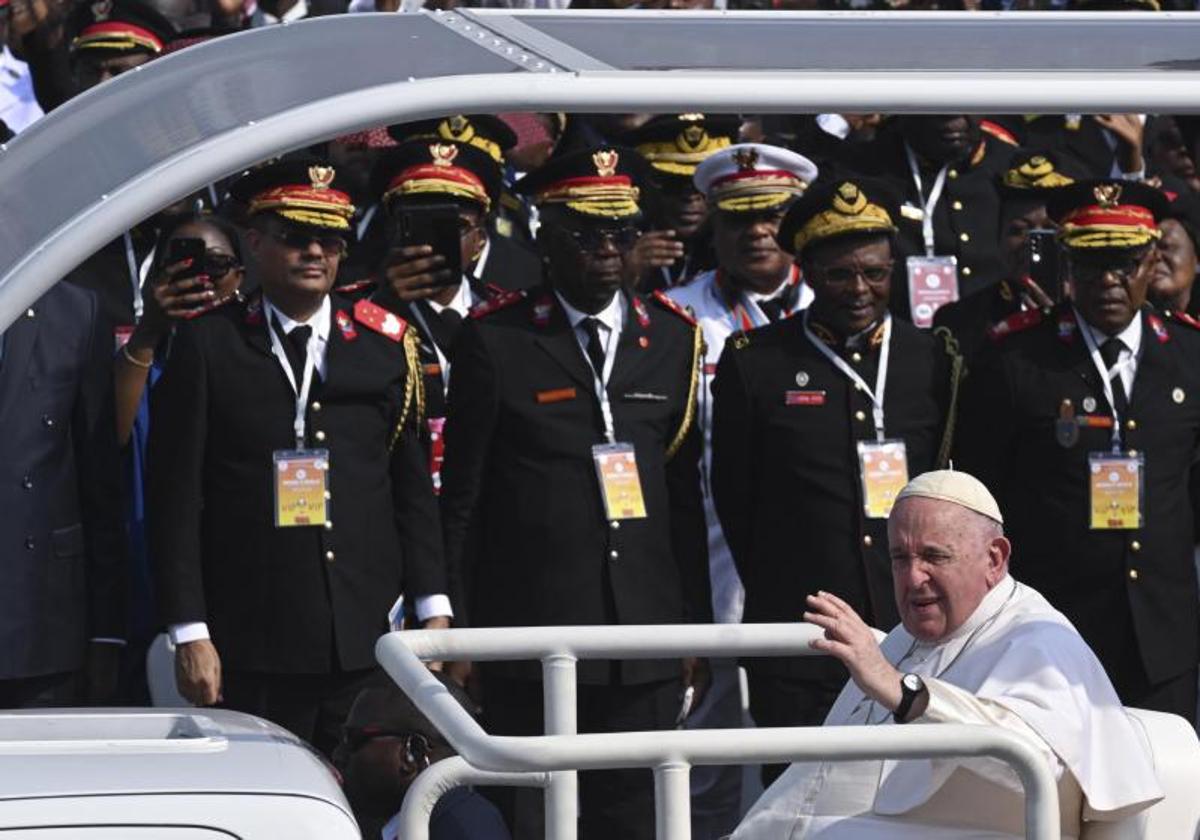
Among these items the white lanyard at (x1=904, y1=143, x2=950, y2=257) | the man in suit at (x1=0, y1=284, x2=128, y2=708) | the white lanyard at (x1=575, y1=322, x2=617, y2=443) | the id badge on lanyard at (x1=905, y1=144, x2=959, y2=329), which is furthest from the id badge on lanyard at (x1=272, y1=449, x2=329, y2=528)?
the white lanyard at (x1=904, y1=143, x2=950, y2=257)

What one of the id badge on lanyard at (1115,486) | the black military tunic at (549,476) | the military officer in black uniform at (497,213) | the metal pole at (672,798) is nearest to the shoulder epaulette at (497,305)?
the black military tunic at (549,476)

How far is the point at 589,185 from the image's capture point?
7.68 metres

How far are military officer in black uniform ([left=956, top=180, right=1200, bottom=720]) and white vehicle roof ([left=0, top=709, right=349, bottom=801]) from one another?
392cm

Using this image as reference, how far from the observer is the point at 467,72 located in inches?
165

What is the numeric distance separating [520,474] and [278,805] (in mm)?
3900

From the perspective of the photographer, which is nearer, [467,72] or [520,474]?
[467,72]

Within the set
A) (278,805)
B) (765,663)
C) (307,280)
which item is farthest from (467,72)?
(765,663)

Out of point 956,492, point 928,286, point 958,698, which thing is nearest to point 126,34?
point 928,286

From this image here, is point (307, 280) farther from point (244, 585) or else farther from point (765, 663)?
point (765, 663)

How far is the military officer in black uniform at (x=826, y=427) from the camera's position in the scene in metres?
7.78

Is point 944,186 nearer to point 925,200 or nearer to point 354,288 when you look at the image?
point 925,200

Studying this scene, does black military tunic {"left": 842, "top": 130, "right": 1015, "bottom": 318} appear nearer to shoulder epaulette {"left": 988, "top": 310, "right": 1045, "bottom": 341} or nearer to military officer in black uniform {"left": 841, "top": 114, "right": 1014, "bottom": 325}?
military officer in black uniform {"left": 841, "top": 114, "right": 1014, "bottom": 325}

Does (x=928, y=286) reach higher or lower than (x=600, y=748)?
lower

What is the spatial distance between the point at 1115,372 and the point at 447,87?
4292 millimetres
